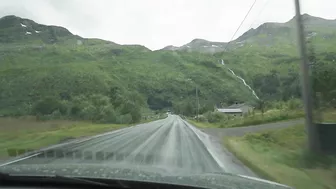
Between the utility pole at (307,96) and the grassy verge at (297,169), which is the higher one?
the utility pole at (307,96)

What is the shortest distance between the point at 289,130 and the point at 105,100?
180 ft

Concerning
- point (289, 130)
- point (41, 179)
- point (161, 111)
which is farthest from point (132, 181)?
point (161, 111)

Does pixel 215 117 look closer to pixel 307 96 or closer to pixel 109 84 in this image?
pixel 109 84

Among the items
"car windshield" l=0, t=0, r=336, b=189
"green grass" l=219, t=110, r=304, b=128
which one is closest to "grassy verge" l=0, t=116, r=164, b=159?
"car windshield" l=0, t=0, r=336, b=189

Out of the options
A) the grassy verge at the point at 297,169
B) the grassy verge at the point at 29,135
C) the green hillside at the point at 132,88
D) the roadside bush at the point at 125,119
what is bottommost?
the roadside bush at the point at 125,119

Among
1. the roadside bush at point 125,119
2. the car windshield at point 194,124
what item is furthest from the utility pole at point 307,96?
the roadside bush at point 125,119

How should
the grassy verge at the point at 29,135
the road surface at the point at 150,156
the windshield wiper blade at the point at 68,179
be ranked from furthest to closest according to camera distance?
the grassy verge at the point at 29,135
the road surface at the point at 150,156
the windshield wiper blade at the point at 68,179

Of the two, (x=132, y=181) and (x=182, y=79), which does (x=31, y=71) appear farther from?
(x=132, y=181)

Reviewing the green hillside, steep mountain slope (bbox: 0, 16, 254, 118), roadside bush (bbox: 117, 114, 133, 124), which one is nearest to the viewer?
the green hillside

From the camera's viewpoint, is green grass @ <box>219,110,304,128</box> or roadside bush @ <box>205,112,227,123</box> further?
roadside bush @ <box>205,112,227,123</box>

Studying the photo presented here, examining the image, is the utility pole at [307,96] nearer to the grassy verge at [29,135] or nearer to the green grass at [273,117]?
the grassy verge at [29,135]

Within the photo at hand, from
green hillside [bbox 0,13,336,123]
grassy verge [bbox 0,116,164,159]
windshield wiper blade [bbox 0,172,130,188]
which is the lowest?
grassy verge [bbox 0,116,164,159]

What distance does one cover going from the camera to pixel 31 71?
106 m

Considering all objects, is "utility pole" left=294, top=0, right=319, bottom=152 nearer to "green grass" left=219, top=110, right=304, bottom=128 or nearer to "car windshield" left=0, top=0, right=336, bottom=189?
"car windshield" left=0, top=0, right=336, bottom=189
